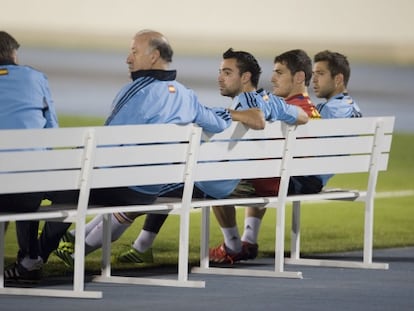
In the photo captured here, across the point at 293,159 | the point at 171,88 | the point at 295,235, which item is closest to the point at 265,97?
the point at 293,159

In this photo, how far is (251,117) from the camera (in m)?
10.6

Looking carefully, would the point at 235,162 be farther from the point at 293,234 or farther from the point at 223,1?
the point at 223,1

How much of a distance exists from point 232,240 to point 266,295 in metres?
1.71

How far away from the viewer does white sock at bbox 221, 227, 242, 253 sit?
11.5 meters

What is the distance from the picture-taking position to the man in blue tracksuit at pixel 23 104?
988cm

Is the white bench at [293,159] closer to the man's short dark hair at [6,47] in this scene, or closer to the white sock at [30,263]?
the white sock at [30,263]

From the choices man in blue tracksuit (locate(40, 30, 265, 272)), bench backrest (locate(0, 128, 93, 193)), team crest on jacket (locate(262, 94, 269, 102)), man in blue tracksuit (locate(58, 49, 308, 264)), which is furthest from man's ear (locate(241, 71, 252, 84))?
bench backrest (locate(0, 128, 93, 193))

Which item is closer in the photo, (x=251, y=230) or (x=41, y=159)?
(x=41, y=159)

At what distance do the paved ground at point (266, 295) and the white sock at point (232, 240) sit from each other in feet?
1.77

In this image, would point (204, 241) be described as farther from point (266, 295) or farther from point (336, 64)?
point (336, 64)

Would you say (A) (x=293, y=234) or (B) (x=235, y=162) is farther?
(A) (x=293, y=234)

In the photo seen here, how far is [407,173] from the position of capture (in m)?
19.7

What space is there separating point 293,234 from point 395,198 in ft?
17.3

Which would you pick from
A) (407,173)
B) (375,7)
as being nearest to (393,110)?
(407,173)
